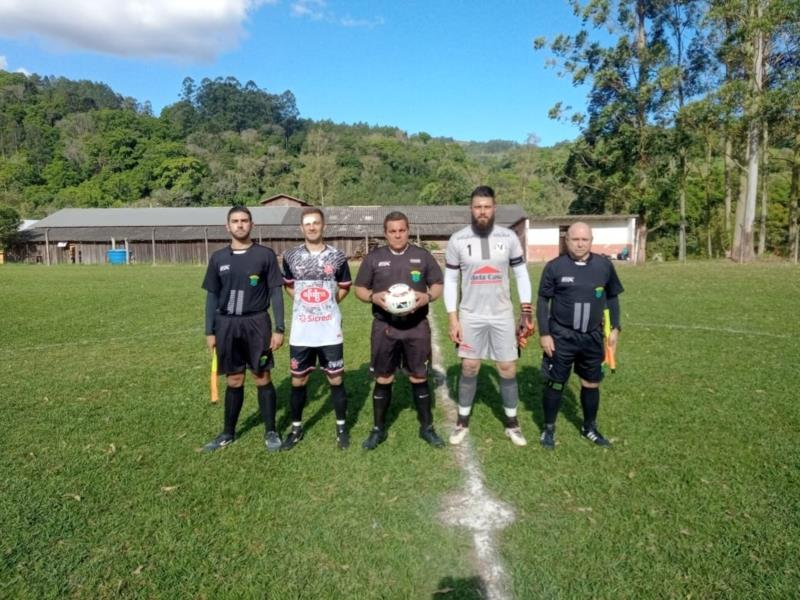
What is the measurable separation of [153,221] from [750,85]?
150ft

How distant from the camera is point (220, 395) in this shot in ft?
20.1

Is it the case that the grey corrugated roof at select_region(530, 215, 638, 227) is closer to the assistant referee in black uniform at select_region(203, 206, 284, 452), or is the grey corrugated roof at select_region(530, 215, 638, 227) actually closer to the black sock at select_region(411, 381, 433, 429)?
the black sock at select_region(411, 381, 433, 429)

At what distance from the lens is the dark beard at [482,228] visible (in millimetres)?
4395

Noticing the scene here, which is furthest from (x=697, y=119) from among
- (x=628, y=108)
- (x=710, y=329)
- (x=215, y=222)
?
(x=215, y=222)

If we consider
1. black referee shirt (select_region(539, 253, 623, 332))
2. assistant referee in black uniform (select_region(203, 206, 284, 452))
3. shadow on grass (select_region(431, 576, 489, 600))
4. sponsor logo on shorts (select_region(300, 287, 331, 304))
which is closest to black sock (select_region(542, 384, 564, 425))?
black referee shirt (select_region(539, 253, 623, 332))

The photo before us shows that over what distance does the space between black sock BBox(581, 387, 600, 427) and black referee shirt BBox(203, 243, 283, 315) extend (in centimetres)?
288

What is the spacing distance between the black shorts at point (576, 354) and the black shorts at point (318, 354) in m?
1.89

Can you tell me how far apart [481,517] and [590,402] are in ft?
5.60

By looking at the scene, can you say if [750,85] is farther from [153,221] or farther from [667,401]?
[153,221]

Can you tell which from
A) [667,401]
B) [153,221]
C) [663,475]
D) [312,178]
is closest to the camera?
[663,475]

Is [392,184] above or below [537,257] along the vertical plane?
above

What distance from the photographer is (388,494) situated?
12.4 ft

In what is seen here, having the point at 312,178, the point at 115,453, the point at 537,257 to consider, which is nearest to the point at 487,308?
the point at 115,453

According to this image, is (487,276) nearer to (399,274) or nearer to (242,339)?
(399,274)
